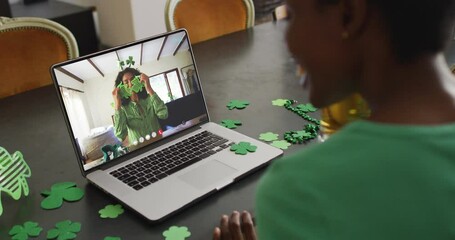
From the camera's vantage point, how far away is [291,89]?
1469mm

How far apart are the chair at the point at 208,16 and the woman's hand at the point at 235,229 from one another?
1.26 meters

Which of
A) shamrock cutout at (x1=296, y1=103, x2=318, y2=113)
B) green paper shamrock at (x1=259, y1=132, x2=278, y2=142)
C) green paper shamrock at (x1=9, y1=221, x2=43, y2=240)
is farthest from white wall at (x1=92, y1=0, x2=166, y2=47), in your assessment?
green paper shamrock at (x1=9, y1=221, x2=43, y2=240)

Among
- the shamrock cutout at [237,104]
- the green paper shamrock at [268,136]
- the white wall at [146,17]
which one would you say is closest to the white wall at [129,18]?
the white wall at [146,17]

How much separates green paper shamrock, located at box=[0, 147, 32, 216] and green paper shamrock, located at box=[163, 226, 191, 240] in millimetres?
325

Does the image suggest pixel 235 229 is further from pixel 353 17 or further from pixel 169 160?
pixel 353 17

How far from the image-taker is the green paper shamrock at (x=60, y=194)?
999 millimetres

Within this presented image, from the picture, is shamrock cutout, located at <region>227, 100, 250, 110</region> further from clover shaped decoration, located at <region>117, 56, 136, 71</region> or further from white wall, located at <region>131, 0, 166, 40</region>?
white wall, located at <region>131, 0, 166, 40</region>

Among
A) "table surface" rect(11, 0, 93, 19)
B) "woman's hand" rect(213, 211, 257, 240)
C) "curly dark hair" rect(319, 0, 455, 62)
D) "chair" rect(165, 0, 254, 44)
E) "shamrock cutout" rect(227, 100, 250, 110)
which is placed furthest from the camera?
"table surface" rect(11, 0, 93, 19)

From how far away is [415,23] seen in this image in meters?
0.46

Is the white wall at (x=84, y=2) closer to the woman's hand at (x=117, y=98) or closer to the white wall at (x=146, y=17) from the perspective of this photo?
the white wall at (x=146, y=17)

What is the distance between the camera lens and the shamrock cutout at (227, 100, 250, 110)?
1.37 m

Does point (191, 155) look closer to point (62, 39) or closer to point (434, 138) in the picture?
point (434, 138)

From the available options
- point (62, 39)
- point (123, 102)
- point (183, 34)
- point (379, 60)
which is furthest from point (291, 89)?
point (379, 60)

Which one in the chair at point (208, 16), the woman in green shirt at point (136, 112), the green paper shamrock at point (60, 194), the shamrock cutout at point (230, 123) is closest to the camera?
A: the green paper shamrock at point (60, 194)
